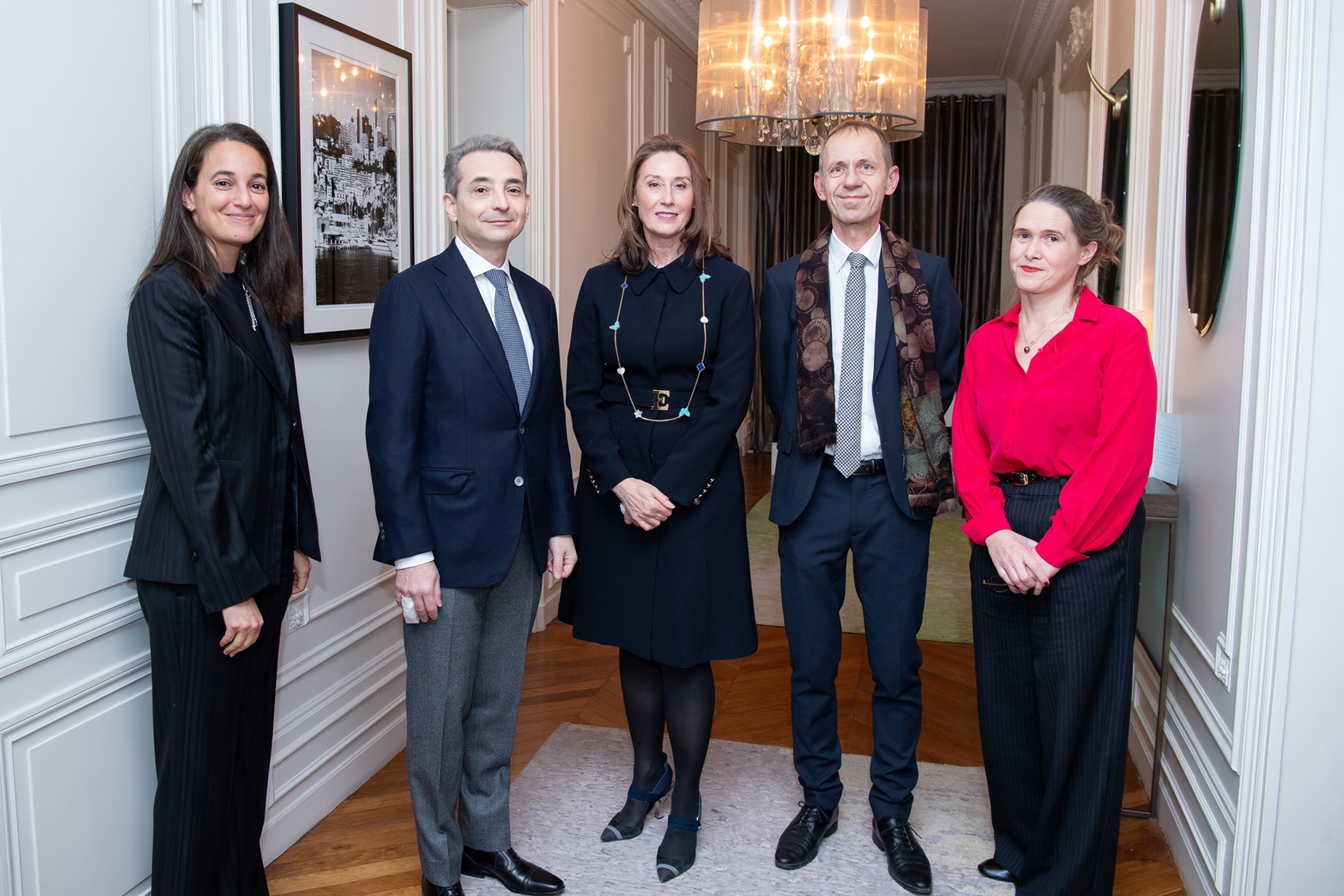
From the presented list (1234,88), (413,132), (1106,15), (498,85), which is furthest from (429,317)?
(1106,15)

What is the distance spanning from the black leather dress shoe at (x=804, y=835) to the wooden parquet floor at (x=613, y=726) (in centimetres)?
21

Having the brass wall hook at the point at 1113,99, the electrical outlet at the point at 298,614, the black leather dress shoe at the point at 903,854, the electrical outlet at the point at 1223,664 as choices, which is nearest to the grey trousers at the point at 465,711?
the electrical outlet at the point at 298,614

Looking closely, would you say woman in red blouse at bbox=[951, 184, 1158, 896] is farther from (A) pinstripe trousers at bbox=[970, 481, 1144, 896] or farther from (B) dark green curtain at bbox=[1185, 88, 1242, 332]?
(B) dark green curtain at bbox=[1185, 88, 1242, 332]

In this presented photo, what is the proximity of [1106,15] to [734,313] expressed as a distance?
281 centimetres

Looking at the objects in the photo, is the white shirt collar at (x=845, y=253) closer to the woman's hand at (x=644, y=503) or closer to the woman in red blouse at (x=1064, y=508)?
the woman in red blouse at (x=1064, y=508)

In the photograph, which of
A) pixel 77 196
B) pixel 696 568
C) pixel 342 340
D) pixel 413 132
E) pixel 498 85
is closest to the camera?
pixel 77 196

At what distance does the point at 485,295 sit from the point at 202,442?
24.8 inches

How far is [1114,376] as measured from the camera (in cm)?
202

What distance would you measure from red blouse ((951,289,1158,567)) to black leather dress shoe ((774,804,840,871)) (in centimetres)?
80

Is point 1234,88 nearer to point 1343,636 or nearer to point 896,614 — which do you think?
point 1343,636

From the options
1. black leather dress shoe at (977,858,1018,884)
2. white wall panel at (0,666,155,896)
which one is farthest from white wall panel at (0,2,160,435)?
black leather dress shoe at (977,858,1018,884)

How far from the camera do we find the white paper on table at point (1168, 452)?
8.50ft

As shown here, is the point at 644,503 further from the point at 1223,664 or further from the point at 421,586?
the point at 1223,664

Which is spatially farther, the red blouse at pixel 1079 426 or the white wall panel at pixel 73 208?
the red blouse at pixel 1079 426
